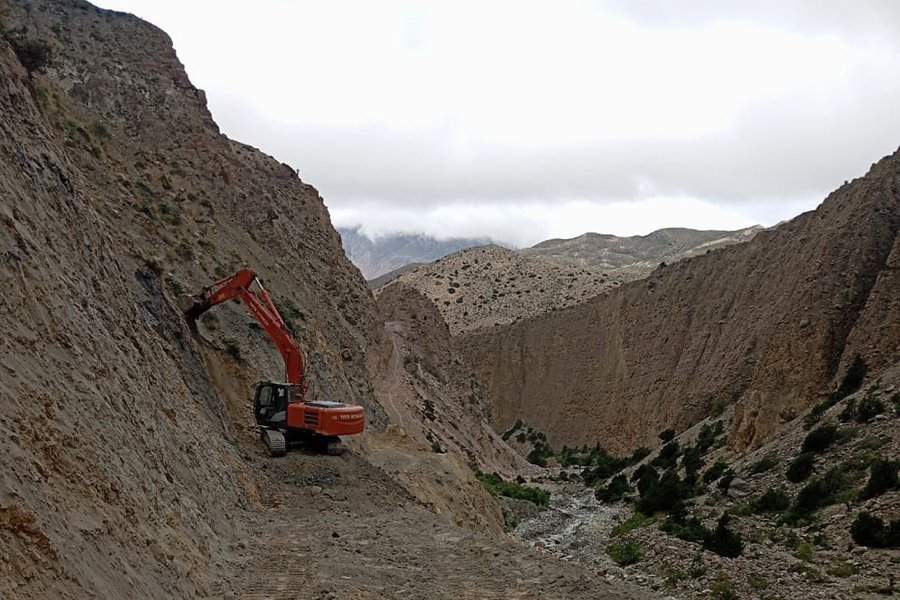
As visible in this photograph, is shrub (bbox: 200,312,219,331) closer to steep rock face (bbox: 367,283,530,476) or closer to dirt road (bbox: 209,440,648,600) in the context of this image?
dirt road (bbox: 209,440,648,600)

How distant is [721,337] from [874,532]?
1104 inches

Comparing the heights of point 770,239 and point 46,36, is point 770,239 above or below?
below

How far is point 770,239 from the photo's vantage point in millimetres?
42219

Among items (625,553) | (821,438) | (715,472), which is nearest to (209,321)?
(625,553)

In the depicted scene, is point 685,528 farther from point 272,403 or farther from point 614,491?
point 614,491

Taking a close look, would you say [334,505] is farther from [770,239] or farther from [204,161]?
[770,239]

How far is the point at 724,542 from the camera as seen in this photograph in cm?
1573

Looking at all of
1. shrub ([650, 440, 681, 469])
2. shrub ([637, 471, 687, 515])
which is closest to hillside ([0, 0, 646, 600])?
shrub ([637, 471, 687, 515])

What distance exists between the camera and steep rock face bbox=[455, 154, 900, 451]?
86.2 feet

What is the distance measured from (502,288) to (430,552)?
62.5 meters

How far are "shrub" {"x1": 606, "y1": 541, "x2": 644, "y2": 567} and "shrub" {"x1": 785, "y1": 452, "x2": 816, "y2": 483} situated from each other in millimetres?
4360

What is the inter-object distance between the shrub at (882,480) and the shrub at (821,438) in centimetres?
305

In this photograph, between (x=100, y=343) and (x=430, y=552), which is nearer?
(x=100, y=343)

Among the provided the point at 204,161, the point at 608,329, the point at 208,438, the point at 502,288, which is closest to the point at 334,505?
the point at 208,438
